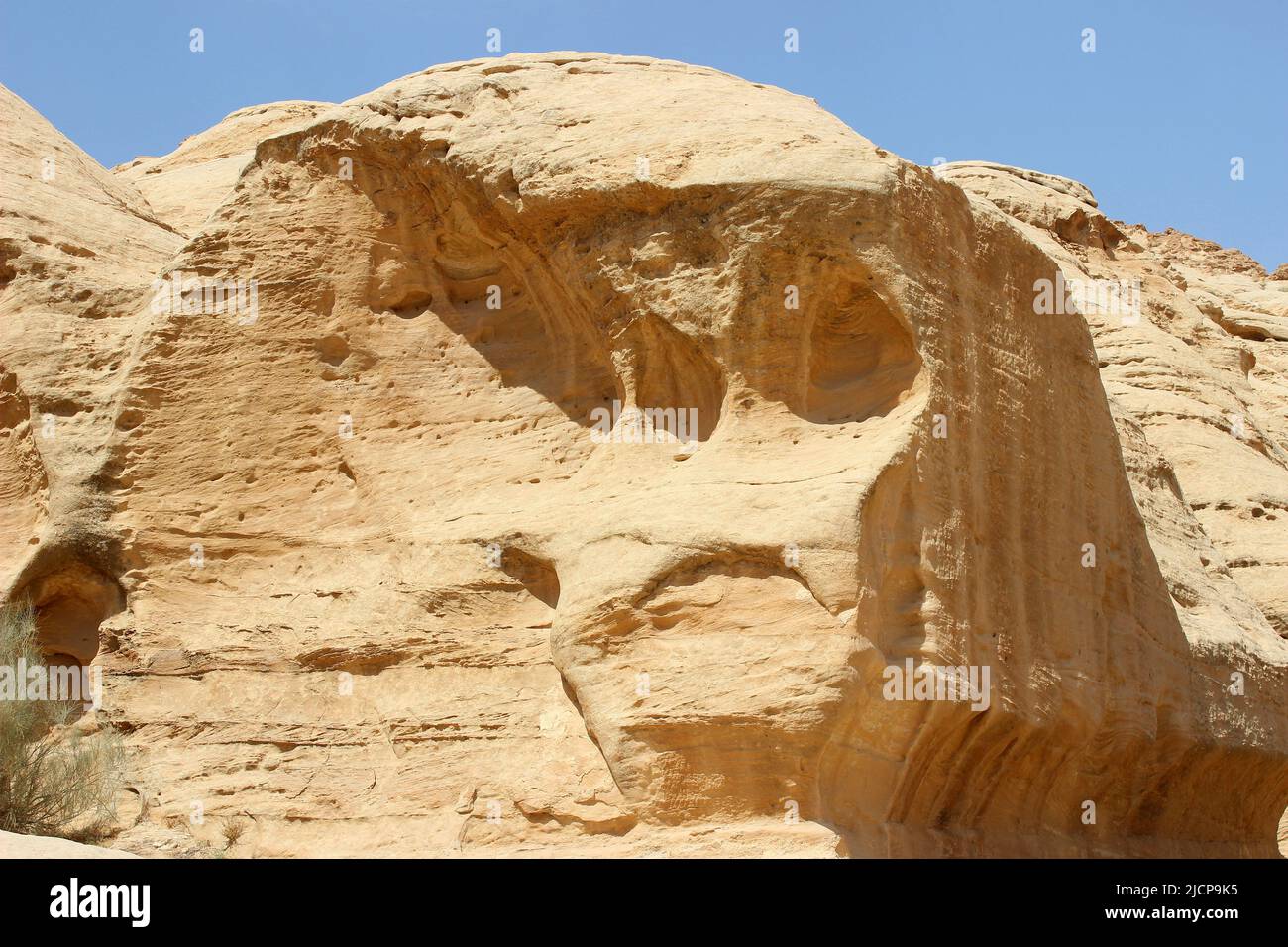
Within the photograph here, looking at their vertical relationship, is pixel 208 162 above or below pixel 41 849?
above

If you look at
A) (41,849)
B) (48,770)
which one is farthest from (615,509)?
(41,849)

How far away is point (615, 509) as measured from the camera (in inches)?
450

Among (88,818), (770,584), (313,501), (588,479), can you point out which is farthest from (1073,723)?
(88,818)

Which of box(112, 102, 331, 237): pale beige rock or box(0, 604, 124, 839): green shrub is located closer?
box(0, 604, 124, 839): green shrub

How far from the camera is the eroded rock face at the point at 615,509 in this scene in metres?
10.6

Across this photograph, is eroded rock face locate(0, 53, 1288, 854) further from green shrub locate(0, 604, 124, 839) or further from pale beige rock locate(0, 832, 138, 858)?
pale beige rock locate(0, 832, 138, 858)

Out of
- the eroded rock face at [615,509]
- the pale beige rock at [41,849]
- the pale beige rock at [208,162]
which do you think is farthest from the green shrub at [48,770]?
the pale beige rock at [208,162]

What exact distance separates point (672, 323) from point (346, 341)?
9.79 feet

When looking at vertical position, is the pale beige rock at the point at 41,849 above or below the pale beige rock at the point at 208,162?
below

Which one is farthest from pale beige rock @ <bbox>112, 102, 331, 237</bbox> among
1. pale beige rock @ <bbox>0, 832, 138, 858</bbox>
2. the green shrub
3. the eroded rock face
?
pale beige rock @ <bbox>0, 832, 138, 858</bbox>

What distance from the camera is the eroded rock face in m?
10.6

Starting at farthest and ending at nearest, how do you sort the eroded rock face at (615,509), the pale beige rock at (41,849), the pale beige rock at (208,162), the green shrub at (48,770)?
the pale beige rock at (208,162) → the green shrub at (48,770) → the eroded rock face at (615,509) → the pale beige rock at (41,849)

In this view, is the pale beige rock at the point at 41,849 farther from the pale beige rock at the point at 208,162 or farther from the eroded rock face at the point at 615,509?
the pale beige rock at the point at 208,162

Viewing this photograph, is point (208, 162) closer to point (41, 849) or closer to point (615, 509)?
point (615, 509)
